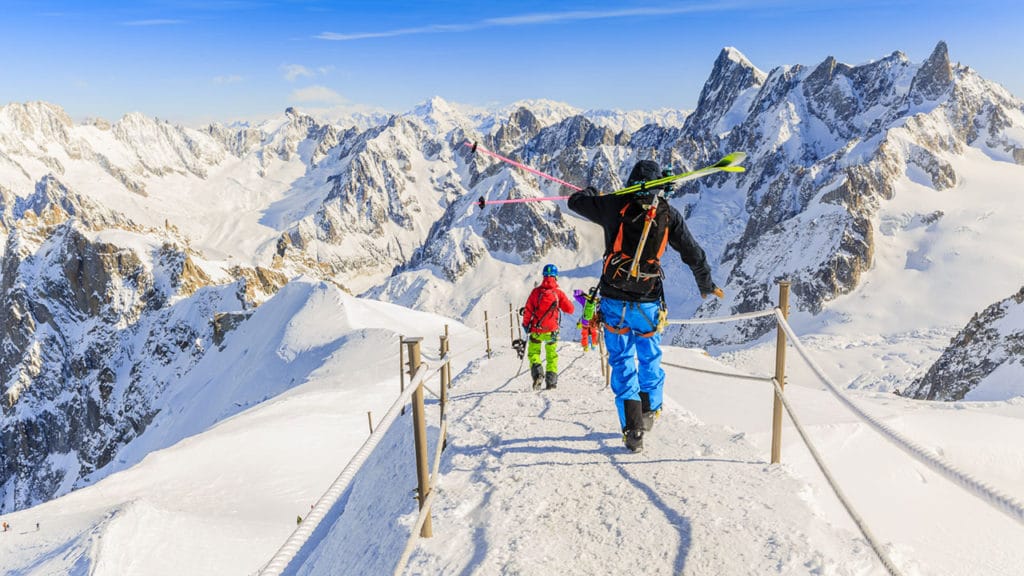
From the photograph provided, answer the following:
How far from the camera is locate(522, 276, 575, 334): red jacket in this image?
1046 centimetres

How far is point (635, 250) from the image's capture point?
6.07 meters

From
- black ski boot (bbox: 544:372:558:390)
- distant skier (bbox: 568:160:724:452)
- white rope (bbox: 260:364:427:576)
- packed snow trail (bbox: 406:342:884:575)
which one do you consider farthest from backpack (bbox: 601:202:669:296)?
black ski boot (bbox: 544:372:558:390)

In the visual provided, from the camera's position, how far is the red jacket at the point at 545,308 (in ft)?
34.3

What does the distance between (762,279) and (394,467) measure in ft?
474

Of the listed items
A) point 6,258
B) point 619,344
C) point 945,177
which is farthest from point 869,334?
point 6,258

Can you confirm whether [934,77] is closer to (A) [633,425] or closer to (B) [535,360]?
(B) [535,360]

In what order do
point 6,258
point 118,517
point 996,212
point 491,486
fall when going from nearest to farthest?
1. point 491,486
2. point 118,517
3. point 6,258
4. point 996,212

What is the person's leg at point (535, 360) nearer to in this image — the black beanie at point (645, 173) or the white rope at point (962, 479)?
the black beanie at point (645, 173)

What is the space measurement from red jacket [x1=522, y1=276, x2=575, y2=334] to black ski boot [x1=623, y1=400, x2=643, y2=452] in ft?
13.2

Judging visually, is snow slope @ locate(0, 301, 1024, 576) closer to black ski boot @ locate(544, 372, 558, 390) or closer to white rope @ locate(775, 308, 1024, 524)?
black ski boot @ locate(544, 372, 558, 390)

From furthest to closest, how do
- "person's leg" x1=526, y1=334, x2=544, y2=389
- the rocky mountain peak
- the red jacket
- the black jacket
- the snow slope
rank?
1. the rocky mountain peak
2. the red jacket
3. "person's leg" x1=526, y1=334, x2=544, y2=389
4. the black jacket
5. the snow slope

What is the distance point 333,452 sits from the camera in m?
21.0

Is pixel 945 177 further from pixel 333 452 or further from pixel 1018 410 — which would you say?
pixel 333 452

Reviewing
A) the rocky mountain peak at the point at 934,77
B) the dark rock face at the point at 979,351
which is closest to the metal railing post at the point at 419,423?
the dark rock face at the point at 979,351
